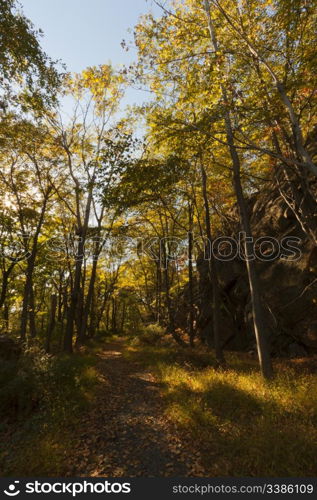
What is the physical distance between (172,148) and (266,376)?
29.5 ft

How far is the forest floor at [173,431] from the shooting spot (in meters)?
4.84

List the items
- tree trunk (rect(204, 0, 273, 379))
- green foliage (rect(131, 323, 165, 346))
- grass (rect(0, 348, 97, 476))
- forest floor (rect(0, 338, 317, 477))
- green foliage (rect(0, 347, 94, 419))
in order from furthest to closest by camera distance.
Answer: green foliage (rect(131, 323, 165, 346)) < tree trunk (rect(204, 0, 273, 379)) < green foliage (rect(0, 347, 94, 419)) < grass (rect(0, 348, 97, 476)) < forest floor (rect(0, 338, 317, 477))

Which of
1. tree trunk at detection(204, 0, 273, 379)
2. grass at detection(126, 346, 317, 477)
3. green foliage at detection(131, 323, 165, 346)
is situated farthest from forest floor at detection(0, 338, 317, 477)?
green foliage at detection(131, 323, 165, 346)

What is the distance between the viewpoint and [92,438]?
20.1 ft

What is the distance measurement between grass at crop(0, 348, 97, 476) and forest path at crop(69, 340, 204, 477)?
365mm

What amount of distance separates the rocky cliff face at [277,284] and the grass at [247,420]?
3.65 metres

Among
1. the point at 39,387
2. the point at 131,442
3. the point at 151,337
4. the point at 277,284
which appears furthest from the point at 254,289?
the point at 151,337

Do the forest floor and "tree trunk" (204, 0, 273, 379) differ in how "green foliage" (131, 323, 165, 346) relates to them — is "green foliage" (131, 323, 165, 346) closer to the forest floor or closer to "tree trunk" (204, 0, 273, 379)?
the forest floor

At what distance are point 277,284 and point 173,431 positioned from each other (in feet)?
33.3

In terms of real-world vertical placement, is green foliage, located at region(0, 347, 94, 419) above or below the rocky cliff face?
below

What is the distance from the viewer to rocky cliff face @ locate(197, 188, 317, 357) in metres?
12.8

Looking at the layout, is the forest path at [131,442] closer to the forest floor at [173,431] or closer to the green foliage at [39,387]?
the forest floor at [173,431]

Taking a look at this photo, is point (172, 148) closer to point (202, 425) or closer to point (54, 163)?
point (202, 425)

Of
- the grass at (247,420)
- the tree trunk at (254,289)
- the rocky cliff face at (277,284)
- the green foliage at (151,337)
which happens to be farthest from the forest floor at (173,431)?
the green foliage at (151,337)
